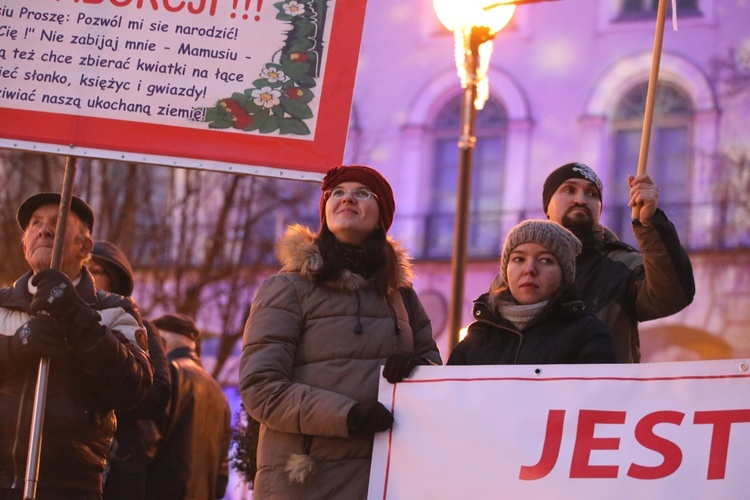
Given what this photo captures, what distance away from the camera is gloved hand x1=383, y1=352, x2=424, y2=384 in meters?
4.52

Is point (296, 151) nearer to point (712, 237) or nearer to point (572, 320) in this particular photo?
point (572, 320)

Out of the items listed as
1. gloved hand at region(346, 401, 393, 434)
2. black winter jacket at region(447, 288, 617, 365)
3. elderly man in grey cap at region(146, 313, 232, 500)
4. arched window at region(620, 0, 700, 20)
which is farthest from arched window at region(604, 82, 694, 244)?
gloved hand at region(346, 401, 393, 434)

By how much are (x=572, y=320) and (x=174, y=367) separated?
3106 mm

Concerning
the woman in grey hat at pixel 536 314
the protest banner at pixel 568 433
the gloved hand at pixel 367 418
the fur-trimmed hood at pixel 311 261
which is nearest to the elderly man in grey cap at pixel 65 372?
the fur-trimmed hood at pixel 311 261

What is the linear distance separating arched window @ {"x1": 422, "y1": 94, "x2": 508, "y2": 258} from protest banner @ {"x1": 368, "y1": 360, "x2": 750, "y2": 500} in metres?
17.4

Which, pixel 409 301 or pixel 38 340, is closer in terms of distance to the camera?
pixel 38 340

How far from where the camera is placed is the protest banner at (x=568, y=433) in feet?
13.4

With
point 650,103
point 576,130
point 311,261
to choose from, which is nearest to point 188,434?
point 311,261

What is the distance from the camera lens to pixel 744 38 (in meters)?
20.5

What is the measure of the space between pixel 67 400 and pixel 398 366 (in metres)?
1.26

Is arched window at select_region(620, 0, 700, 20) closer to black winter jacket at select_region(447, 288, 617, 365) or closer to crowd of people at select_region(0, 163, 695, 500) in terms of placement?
crowd of people at select_region(0, 163, 695, 500)

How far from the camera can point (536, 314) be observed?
454 cm

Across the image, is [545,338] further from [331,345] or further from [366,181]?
[366,181]

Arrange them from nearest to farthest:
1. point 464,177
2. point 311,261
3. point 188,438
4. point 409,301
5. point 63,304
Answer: point 63,304 < point 311,261 < point 409,301 < point 188,438 < point 464,177
